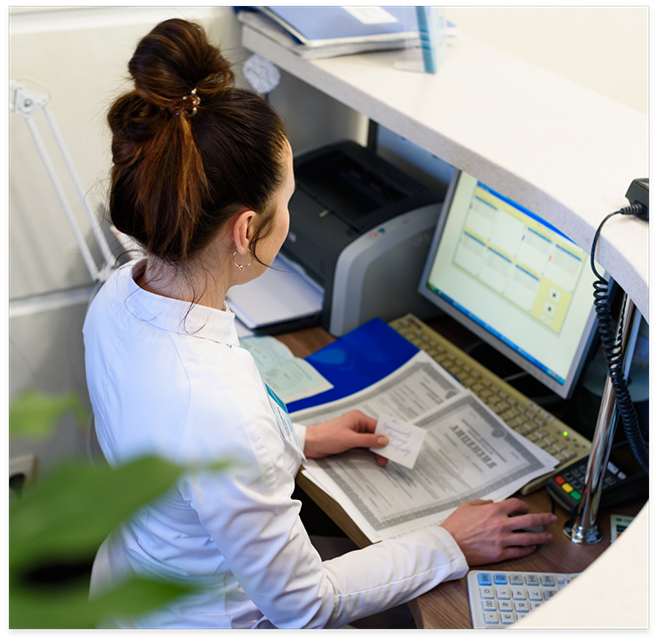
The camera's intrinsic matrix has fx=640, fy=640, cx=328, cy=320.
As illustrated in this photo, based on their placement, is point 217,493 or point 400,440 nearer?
point 217,493

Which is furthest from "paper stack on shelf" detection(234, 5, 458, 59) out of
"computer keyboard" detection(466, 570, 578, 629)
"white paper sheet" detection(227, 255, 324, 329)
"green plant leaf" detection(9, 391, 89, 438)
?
"green plant leaf" detection(9, 391, 89, 438)

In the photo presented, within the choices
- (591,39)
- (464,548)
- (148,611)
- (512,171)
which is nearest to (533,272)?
(512,171)

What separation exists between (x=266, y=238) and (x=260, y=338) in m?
Answer: 0.57

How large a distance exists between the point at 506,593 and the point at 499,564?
65 mm

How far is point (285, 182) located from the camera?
856mm

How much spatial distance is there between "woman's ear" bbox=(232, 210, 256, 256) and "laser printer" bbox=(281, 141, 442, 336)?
0.57m

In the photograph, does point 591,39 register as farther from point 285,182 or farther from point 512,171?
point 285,182

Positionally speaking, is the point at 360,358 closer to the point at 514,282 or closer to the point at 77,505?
the point at 514,282

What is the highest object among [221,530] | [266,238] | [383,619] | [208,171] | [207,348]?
[208,171]

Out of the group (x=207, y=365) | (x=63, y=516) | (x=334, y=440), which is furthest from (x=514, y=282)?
(x=63, y=516)

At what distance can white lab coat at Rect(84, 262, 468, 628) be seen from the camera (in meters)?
0.75

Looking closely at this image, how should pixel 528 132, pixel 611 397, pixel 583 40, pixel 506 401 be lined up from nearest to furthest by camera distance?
pixel 611 397 → pixel 528 132 → pixel 506 401 → pixel 583 40

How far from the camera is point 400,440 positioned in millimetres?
1137

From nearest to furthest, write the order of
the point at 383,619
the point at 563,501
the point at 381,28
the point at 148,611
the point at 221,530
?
the point at 148,611
the point at 221,530
the point at 563,501
the point at 383,619
the point at 381,28
